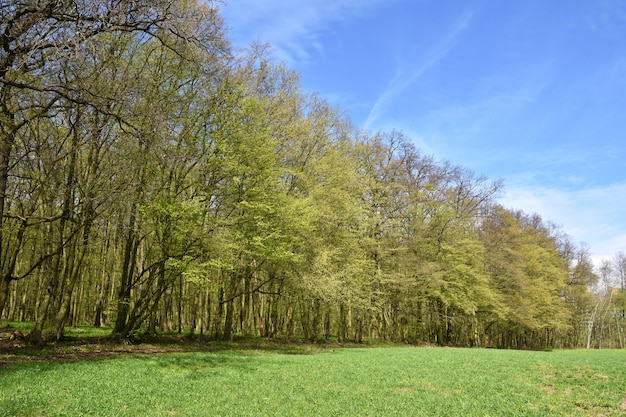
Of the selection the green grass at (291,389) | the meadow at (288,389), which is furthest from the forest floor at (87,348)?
the green grass at (291,389)

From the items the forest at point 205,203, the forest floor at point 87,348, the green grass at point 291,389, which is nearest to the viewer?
the green grass at point 291,389

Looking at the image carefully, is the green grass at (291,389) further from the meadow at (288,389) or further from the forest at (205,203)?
the forest at (205,203)

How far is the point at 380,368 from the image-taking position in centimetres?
1680

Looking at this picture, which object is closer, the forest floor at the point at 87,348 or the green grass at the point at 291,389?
the green grass at the point at 291,389

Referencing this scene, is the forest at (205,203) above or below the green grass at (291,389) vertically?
above

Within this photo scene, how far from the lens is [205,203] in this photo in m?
21.8

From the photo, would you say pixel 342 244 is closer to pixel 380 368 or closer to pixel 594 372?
pixel 380 368

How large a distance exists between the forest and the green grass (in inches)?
206

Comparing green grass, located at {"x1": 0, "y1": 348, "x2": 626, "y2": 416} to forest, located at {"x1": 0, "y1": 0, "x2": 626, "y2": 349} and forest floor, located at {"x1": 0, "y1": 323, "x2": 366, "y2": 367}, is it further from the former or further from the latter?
forest, located at {"x1": 0, "y1": 0, "x2": 626, "y2": 349}

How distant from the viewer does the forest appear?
12.6m

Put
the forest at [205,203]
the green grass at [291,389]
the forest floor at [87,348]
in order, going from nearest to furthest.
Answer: the green grass at [291,389] → the forest at [205,203] → the forest floor at [87,348]

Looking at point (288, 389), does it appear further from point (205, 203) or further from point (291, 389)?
point (205, 203)

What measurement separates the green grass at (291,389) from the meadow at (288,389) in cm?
3

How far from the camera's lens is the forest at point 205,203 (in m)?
12.6
